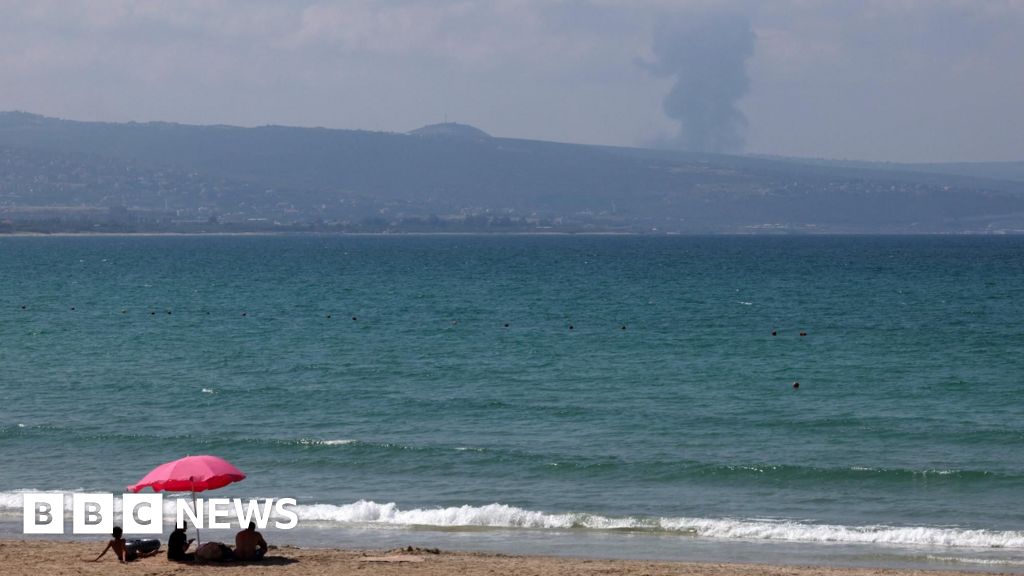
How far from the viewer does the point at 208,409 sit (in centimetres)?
3484

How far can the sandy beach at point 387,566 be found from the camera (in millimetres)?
18531

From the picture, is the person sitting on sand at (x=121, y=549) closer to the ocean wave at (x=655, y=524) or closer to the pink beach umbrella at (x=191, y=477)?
the pink beach umbrella at (x=191, y=477)

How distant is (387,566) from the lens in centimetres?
1908

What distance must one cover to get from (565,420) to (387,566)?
14065mm

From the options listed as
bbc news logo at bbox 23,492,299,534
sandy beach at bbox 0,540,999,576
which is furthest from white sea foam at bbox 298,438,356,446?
sandy beach at bbox 0,540,999,576

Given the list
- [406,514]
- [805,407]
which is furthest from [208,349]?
[406,514]

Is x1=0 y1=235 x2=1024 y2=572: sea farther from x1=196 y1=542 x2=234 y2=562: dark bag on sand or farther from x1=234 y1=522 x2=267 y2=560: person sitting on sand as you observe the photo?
x1=196 y1=542 x2=234 y2=562: dark bag on sand

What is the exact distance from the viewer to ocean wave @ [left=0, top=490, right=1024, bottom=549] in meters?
21.7

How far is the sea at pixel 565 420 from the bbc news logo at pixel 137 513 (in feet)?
1.36

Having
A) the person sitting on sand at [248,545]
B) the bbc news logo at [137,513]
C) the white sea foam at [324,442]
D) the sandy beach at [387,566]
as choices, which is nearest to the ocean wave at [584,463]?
the white sea foam at [324,442]

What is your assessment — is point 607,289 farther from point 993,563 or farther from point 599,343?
point 993,563

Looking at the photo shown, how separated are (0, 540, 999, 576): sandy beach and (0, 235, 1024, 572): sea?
4.41 ft

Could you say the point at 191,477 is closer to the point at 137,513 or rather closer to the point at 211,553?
the point at 211,553

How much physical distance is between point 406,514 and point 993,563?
9.75 metres
